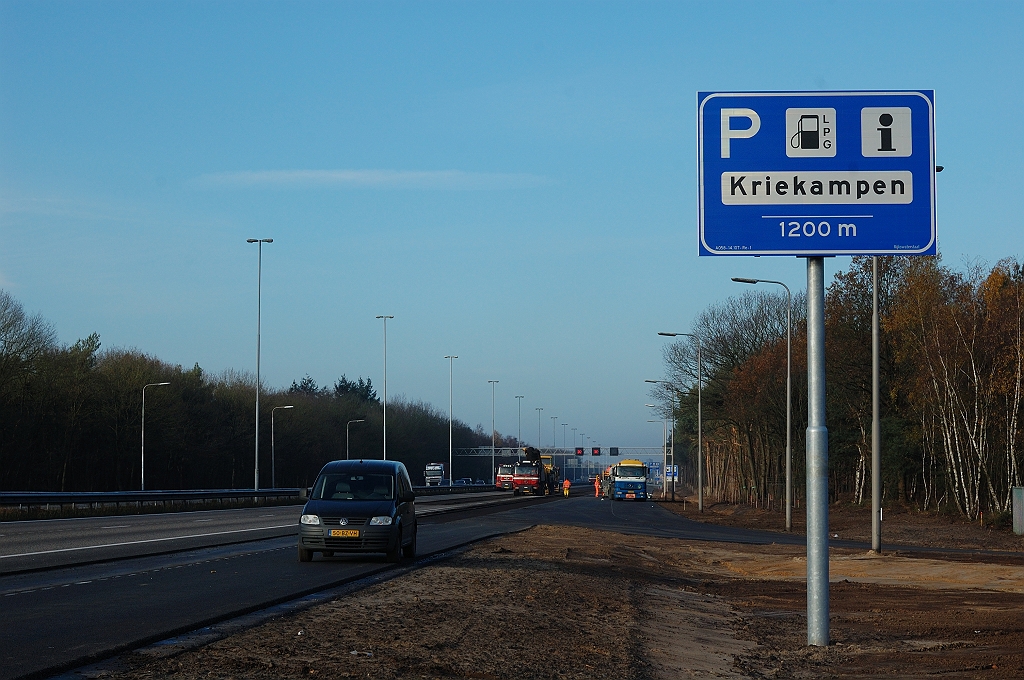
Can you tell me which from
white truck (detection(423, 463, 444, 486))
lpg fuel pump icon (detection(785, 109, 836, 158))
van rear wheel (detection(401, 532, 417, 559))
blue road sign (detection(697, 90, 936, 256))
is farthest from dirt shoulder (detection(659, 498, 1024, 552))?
white truck (detection(423, 463, 444, 486))

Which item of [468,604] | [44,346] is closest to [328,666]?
[468,604]

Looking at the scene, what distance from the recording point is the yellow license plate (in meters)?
21.2

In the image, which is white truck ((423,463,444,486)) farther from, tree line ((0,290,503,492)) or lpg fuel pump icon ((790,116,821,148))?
lpg fuel pump icon ((790,116,821,148))

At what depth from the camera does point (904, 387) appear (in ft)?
174

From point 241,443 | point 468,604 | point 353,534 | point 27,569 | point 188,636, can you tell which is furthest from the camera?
point 241,443

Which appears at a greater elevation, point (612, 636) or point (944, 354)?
point (944, 354)

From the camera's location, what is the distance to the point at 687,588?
65.7 ft

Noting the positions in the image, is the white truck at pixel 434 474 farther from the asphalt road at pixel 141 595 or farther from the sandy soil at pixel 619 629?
the sandy soil at pixel 619 629

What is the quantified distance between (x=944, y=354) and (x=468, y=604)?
36160 mm

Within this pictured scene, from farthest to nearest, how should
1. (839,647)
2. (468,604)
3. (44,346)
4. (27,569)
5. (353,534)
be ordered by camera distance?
(44,346) → (353,534) → (27,569) → (468,604) → (839,647)

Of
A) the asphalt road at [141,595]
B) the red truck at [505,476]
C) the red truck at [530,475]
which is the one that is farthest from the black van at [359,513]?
the red truck at [505,476]

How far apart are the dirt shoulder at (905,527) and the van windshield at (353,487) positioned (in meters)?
18.0

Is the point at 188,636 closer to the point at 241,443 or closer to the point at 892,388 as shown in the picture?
the point at 892,388

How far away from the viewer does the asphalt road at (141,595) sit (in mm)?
10883
